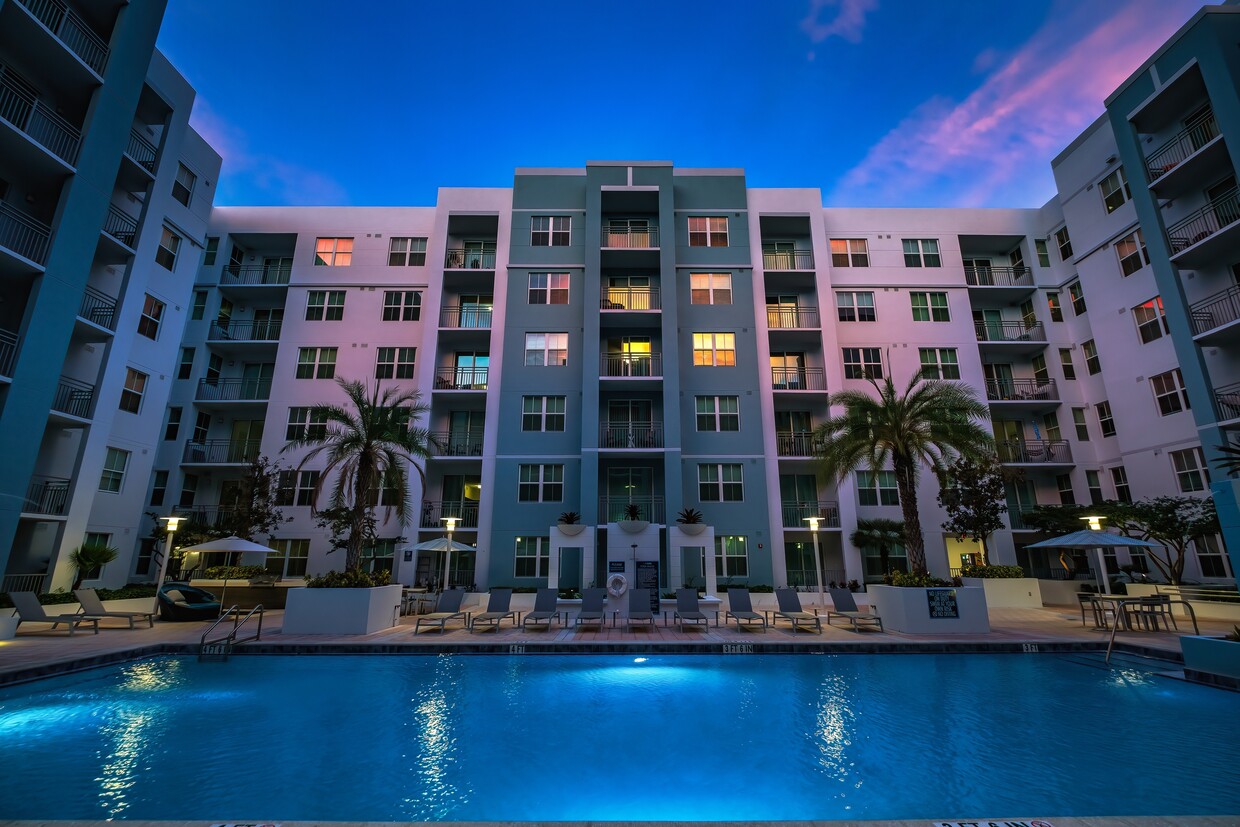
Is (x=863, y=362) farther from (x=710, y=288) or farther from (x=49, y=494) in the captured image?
(x=49, y=494)

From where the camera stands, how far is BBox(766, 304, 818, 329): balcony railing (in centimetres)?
2423

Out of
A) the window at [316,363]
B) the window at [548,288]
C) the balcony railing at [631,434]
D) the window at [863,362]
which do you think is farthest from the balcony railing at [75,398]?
the window at [863,362]

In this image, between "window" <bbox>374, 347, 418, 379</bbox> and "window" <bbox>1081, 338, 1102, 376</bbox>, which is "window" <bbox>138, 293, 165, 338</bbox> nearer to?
"window" <bbox>374, 347, 418, 379</bbox>

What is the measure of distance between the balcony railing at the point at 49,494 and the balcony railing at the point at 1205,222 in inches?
1449

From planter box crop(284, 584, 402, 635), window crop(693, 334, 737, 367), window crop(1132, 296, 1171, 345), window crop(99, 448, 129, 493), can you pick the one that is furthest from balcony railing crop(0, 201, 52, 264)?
window crop(1132, 296, 1171, 345)

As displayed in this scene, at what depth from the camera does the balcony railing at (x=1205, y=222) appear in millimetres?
16719

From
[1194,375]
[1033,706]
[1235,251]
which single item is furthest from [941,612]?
[1235,251]

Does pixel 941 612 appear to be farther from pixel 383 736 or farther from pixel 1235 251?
pixel 1235 251

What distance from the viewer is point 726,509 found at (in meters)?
21.6

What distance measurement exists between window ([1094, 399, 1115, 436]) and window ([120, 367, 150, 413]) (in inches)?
1574

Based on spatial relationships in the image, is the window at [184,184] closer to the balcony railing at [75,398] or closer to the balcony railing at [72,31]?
the balcony railing at [72,31]

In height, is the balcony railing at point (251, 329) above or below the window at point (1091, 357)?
above

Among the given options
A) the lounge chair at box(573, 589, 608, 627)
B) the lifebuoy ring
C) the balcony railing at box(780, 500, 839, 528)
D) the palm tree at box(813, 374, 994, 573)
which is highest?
the palm tree at box(813, 374, 994, 573)

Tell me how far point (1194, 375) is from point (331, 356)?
109 ft
